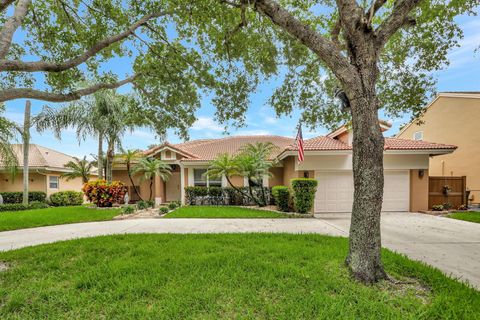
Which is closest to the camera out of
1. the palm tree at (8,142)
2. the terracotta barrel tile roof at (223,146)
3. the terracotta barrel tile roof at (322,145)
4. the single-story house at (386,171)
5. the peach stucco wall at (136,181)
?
the palm tree at (8,142)

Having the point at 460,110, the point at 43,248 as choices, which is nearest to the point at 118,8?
the point at 43,248

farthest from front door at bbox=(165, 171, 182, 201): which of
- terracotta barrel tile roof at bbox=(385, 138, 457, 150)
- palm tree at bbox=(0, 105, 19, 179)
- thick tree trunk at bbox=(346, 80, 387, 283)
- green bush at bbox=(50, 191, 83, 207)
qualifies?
thick tree trunk at bbox=(346, 80, 387, 283)

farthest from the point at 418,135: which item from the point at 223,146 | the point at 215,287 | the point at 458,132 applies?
the point at 215,287

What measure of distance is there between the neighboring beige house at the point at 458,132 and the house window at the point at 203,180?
13855 mm

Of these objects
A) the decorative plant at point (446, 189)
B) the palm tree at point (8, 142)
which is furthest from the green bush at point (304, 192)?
the palm tree at point (8, 142)

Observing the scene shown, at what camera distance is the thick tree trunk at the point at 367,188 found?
357 cm

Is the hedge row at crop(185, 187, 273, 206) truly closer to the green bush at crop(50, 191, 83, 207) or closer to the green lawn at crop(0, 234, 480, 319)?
the green bush at crop(50, 191, 83, 207)

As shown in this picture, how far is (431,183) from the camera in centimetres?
1291

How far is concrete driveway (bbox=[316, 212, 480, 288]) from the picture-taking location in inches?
182

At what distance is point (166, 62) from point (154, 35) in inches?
39.5

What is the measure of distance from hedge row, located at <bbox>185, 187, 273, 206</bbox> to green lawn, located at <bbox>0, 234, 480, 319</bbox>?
979cm

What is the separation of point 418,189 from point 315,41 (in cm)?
1260

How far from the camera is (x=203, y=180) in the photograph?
53.4ft

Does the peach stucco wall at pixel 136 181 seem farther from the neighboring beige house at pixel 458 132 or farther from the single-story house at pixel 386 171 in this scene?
the neighboring beige house at pixel 458 132
